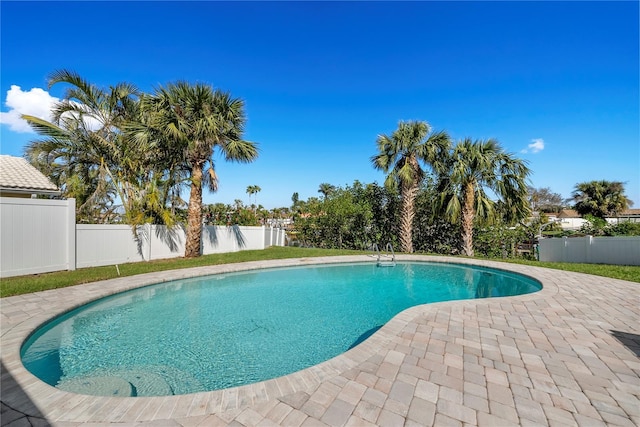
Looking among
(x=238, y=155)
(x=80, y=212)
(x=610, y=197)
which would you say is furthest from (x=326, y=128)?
(x=610, y=197)

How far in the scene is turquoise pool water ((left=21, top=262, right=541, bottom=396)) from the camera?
3314 mm

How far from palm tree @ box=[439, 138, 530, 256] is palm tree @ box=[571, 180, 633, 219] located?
1503cm

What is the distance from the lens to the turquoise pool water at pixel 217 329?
10.9 feet

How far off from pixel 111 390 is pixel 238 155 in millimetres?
8731

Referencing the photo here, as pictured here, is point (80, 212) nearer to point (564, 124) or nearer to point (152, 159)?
point (152, 159)

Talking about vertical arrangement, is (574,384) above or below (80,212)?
below

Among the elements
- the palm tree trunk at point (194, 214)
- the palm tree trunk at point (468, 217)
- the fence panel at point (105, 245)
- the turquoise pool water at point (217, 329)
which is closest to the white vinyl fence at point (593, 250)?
the palm tree trunk at point (468, 217)

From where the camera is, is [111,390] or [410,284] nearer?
[111,390]

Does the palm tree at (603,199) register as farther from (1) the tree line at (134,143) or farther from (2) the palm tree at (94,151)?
(2) the palm tree at (94,151)

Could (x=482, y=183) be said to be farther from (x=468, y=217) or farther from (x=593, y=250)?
(x=593, y=250)

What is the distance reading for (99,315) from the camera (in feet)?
16.8

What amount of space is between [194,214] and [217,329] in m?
6.68

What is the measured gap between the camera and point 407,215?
14102 millimetres

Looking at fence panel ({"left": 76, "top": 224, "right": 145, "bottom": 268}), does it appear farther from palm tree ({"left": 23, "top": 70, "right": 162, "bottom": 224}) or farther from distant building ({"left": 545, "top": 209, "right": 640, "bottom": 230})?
distant building ({"left": 545, "top": 209, "right": 640, "bottom": 230})
